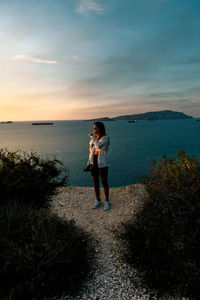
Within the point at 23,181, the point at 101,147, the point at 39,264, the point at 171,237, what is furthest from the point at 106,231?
the point at 23,181

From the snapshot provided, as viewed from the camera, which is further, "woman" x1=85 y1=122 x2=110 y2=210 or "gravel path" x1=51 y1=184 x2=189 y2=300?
"woman" x1=85 y1=122 x2=110 y2=210

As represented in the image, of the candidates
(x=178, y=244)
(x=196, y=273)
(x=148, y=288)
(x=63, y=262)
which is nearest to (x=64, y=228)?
(x=63, y=262)

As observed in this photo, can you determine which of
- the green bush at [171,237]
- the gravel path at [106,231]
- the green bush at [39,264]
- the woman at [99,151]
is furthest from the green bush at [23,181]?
the green bush at [171,237]

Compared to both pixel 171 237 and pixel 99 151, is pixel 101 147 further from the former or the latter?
pixel 171 237

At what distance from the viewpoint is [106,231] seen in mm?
4621

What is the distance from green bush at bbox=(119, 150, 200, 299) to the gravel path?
27 cm

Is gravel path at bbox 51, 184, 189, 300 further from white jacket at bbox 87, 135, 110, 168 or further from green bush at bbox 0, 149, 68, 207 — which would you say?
white jacket at bbox 87, 135, 110, 168

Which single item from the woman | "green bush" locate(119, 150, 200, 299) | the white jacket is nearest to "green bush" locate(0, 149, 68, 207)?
the woman

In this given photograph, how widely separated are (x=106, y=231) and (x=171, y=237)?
1.85 metres

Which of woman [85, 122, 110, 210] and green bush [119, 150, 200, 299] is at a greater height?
woman [85, 122, 110, 210]

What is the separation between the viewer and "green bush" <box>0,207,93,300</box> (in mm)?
2678

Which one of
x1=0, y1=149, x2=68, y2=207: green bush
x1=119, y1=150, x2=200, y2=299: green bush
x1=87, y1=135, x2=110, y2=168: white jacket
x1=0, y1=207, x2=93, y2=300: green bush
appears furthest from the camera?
x1=87, y1=135, x2=110, y2=168: white jacket

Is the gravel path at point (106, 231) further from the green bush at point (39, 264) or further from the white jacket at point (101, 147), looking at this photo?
the white jacket at point (101, 147)

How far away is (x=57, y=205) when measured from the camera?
645cm
